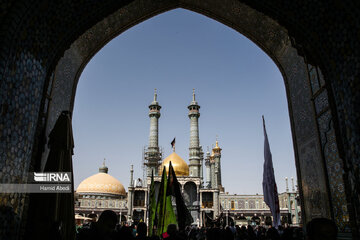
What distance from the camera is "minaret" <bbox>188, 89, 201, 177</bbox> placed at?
109 feet

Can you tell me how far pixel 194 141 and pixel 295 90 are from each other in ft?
88.3

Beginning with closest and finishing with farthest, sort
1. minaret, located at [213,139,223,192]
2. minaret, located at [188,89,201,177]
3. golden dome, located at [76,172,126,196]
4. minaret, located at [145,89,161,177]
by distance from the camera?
minaret, located at [145,89,161,177] → minaret, located at [188,89,201,177] → golden dome, located at [76,172,126,196] → minaret, located at [213,139,223,192]

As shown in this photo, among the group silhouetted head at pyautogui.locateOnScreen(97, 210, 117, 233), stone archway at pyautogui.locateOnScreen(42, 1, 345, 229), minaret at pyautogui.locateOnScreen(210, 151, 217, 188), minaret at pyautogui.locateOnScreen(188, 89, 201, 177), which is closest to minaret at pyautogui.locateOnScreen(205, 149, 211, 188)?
minaret at pyautogui.locateOnScreen(210, 151, 217, 188)

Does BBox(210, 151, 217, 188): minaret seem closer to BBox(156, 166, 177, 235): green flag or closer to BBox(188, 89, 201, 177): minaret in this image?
BBox(188, 89, 201, 177): minaret

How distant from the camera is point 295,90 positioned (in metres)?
7.46

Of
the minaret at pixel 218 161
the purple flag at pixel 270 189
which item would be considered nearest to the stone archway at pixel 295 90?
the purple flag at pixel 270 189

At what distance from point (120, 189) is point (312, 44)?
38147 mm

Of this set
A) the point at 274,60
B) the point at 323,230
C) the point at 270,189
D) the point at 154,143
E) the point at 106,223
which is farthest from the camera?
the point at 154,143

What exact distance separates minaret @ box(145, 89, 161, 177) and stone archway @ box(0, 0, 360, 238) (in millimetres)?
25069

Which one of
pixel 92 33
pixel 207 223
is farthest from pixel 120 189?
pixel 92 33

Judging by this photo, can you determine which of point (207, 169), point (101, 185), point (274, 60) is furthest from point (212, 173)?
Answer: point (274, 60)

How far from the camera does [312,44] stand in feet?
15.2

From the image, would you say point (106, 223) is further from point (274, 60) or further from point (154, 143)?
point (154, 143)

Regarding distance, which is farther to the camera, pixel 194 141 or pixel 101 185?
pixel 101 185
